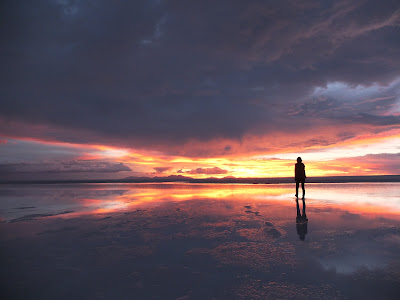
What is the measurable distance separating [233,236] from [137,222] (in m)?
3.58

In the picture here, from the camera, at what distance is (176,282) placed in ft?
11.5

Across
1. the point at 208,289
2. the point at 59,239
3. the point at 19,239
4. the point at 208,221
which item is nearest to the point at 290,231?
the point at 208,221

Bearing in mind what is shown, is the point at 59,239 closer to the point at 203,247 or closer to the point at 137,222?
the point at 137,222

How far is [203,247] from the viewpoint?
204 inches

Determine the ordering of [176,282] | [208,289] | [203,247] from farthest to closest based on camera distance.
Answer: [203,247] → [176,282] → [208,289]

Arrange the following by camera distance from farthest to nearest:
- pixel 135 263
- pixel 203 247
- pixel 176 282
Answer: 1. pixel 203 247
2. pixel 135 263
3. pixel 176 282

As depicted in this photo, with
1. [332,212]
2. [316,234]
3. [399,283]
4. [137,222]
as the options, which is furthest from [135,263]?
[332,212]

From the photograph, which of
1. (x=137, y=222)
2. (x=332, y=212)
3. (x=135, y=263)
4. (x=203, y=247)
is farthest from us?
(x=332, y=212)

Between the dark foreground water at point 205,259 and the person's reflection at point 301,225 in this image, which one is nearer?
the dark foreground water at point 205,259

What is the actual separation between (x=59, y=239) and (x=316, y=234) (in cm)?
687

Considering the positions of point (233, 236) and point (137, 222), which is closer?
point (233, 236)

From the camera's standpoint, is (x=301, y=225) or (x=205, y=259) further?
(x=301, y=225)

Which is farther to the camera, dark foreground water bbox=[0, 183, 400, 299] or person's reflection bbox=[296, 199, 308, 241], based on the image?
person's reflection bbox=[296, 199, 308, 241]

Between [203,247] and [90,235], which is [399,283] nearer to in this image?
[203,247]
